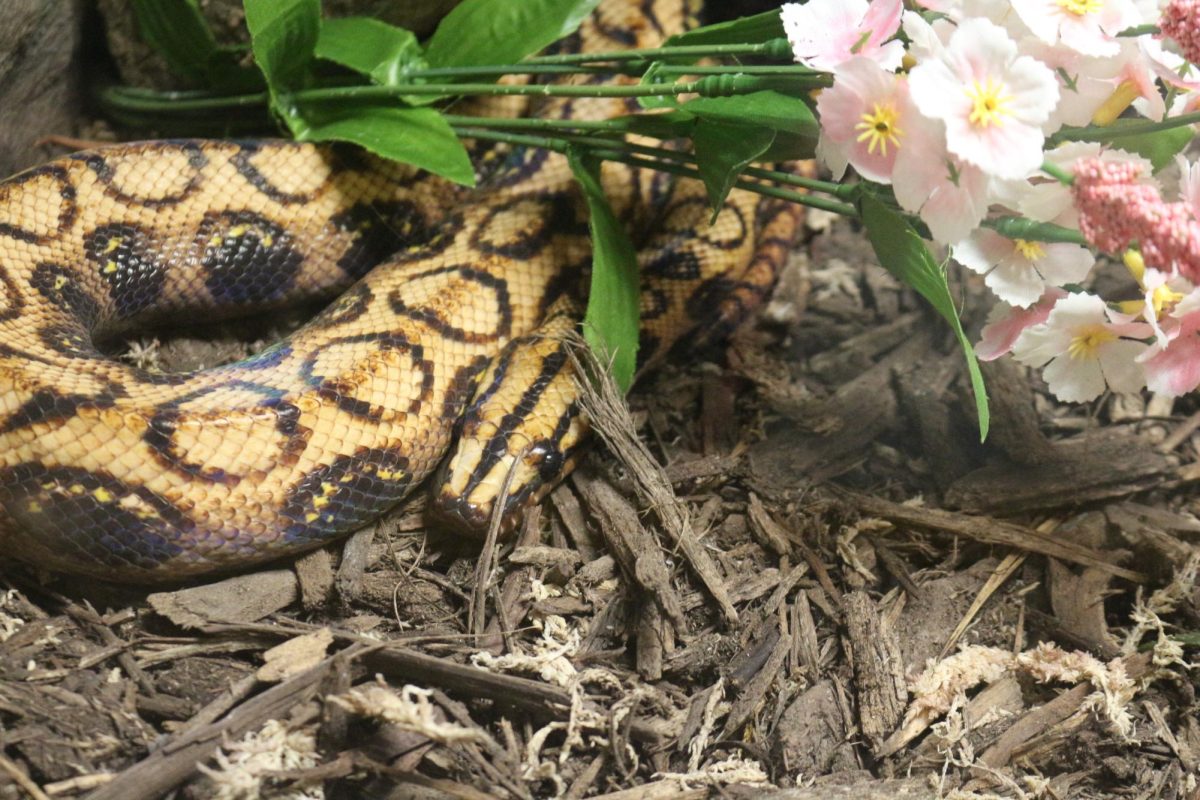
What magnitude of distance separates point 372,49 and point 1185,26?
271 cm

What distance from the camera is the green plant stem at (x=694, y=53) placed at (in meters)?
2.77

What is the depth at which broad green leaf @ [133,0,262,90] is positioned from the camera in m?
3.85

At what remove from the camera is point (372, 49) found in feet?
12.2

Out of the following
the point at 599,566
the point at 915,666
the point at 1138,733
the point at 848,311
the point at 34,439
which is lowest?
the point at 1138,733

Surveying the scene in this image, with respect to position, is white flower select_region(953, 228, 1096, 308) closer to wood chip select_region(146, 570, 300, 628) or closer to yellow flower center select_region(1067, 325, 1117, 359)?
yellow flower center select_region(1067, 325, 1117, 359)

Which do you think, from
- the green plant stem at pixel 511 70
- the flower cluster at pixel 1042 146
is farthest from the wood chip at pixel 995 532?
the green plant stem at pixel 511 70

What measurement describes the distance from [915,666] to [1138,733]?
70cm

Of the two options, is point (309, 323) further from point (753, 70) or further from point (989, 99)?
point (989, 99)

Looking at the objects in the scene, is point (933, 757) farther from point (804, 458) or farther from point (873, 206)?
point (873, 206)

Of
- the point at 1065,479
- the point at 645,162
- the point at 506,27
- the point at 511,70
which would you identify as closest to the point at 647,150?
the point at 645,162

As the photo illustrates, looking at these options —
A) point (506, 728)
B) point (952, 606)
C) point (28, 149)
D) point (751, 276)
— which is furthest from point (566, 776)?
point (28, 149)

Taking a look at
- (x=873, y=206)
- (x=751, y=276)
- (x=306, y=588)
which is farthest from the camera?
(x=751, y=276)

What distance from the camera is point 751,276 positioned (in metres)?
4.58

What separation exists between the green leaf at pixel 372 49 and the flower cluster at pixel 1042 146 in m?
1.75
